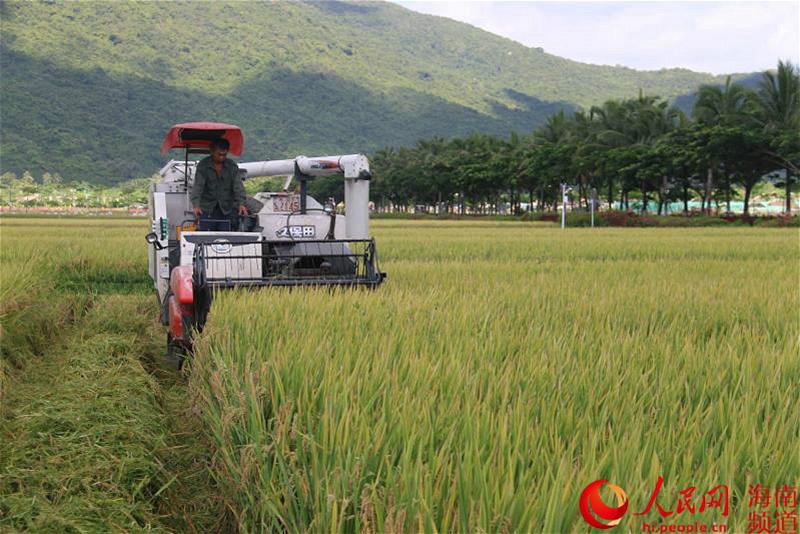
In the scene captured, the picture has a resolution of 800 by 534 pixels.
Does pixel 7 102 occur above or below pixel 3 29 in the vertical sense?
below

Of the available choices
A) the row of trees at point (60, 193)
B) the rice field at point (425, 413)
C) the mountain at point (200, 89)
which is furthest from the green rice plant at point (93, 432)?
the mountain at point (200, 89)

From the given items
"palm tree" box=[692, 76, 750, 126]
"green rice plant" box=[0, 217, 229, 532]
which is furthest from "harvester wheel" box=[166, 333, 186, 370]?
"palm tree" box=[692, 76, 750, 126]

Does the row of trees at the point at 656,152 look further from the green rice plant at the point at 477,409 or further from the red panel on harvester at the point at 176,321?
the red panel on harvester at the point at 176,321

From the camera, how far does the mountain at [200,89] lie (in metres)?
102

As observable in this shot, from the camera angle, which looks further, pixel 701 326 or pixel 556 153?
pixel 556 153

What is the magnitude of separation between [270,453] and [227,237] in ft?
15.3

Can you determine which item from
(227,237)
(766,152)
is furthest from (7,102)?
(227,237)

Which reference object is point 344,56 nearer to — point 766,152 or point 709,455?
point 766,152

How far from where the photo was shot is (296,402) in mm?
2828

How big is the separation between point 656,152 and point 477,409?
46149 mm

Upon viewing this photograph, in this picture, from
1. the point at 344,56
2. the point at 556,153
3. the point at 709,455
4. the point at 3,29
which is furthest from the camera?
the point at 344,56

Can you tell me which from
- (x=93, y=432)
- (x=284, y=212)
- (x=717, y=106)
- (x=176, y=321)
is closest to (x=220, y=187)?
(x=284, y=212)

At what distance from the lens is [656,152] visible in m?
45.3

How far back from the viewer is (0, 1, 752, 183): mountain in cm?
10156
